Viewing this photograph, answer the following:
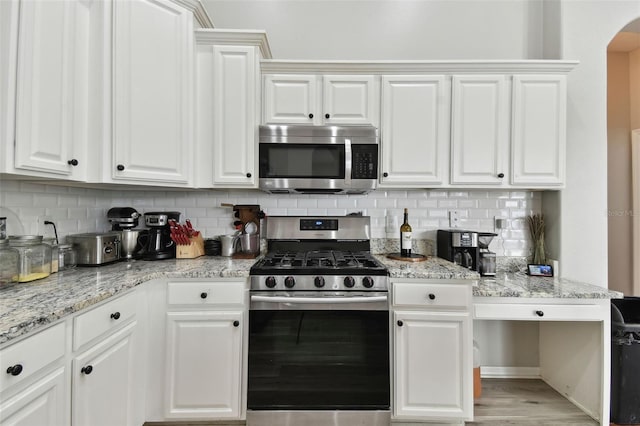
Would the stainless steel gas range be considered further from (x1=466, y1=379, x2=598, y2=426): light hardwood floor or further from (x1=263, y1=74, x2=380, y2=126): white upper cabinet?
(x1=263, y1=74, x2=380, y2=126): white upper cabinet

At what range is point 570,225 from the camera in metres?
2.24

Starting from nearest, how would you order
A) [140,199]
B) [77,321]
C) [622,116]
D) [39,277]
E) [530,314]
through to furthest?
[77,321]
[39,277]
[530,314]
[140,199]
[622,116]

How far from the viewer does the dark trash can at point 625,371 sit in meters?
1.80

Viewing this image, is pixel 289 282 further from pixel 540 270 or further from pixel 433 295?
pixel 540 270

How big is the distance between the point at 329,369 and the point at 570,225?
2119 millimetres

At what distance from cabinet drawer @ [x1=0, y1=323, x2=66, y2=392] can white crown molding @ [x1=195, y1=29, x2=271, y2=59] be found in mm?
1908

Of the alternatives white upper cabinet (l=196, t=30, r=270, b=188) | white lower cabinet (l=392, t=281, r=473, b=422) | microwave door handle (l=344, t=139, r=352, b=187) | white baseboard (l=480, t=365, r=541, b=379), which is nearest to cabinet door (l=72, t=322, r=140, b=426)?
white upper cabinet (l=196, t=30, r=270, b=188)

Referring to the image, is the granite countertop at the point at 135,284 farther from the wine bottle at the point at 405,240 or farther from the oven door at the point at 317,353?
the oven door at the point at 317,353

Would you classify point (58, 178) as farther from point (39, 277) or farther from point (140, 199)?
point (140, 199)

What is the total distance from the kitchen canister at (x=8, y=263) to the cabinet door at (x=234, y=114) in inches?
42.4

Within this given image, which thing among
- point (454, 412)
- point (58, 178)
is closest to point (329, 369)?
point (454, 412)

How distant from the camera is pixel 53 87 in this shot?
1.43 meters

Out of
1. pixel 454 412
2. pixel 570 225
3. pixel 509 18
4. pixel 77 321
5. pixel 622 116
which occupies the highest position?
pixel 509 18

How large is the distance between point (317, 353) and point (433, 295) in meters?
0.77
